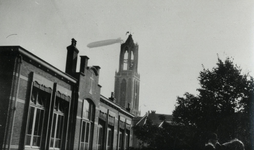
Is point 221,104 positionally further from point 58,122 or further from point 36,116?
point 36,116

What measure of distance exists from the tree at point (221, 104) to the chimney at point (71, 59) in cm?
1132

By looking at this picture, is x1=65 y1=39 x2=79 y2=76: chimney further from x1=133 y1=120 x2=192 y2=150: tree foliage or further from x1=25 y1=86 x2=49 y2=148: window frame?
x1=133 y1=120 x2=192 y2=150: tree foliage

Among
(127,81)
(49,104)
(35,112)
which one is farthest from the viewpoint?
(127,81)

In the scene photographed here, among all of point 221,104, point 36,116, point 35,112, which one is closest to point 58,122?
point 36,116

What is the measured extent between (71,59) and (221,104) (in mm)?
13843

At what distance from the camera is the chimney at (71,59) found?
60.4ft

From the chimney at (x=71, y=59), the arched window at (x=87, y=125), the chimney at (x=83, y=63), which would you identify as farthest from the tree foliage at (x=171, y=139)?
the chimney at (x=71, y=59)

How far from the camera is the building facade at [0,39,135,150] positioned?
40.8 feet

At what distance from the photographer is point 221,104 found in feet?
75.6

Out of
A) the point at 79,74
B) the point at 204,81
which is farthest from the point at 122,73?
the point at 79,74

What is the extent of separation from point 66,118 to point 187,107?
1204 centimetres

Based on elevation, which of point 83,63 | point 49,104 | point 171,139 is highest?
point 83,63

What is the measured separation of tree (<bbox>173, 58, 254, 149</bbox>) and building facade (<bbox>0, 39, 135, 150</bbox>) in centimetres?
790

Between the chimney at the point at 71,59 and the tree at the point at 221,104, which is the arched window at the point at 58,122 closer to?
the chimney at the point at 71,59
